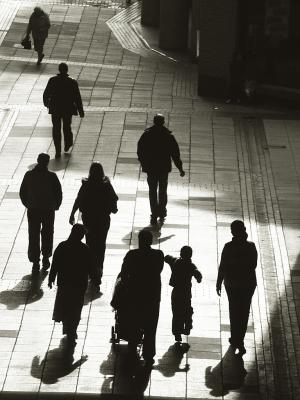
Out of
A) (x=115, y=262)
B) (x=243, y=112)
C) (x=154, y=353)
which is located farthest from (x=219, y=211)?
(x=243, y=112)

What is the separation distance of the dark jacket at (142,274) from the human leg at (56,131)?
335 inches

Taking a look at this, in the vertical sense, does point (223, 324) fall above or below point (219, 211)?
above

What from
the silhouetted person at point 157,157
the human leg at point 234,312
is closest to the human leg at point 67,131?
the silhouetted person at point 157,157

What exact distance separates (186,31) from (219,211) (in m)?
13.6

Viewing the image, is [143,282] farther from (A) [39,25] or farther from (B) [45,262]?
(A) [39,25]

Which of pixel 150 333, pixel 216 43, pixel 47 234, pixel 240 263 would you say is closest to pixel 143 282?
pixel 150 333

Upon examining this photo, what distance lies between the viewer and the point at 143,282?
39.3 feet

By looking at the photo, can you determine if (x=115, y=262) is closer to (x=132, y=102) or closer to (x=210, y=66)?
(x=132, y=102)

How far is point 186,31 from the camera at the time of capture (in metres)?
30.4

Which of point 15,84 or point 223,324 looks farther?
point 15,84

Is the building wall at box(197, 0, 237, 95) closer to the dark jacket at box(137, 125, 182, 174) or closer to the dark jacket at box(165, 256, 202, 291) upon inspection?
the dark jacket at box(137, 125, 182, 174)

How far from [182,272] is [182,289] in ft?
0.74

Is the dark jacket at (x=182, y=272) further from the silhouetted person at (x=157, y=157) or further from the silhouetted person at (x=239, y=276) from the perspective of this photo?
the silhouetted person at (x=157, y=157)

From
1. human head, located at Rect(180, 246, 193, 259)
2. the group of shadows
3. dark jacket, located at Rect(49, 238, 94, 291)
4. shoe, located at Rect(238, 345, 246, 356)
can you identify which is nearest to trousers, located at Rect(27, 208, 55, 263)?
the group of shadows
